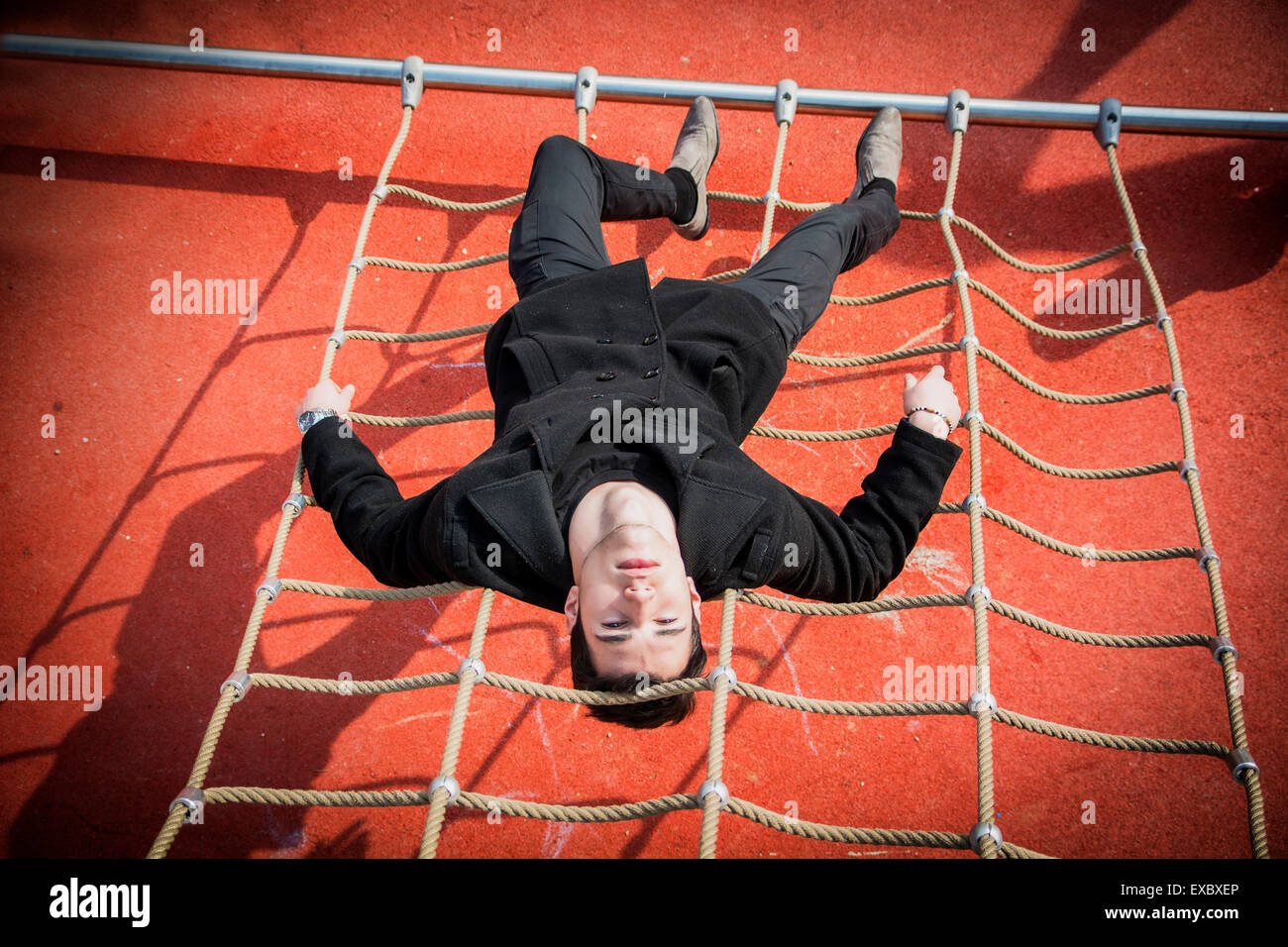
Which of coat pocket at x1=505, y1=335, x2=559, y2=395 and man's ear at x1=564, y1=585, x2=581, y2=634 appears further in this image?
coat pocket at x1=505, y1=335, x2=559, y2=395

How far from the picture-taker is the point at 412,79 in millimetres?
1951

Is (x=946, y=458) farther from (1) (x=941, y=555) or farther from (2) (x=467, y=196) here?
(2) (x=467, y=196)

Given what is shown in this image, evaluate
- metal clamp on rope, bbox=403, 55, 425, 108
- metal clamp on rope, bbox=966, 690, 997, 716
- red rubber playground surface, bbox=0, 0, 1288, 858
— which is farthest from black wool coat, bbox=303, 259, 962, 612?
metal clamp on rope, bbox=403, 55, 425, 108

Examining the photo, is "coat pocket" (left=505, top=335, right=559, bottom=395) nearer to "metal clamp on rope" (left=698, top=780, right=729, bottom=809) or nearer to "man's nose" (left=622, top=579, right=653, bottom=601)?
"man's nose" (left=622, top=579, right=653, bottom=601)

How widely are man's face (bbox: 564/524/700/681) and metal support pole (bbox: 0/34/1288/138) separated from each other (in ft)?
4.39

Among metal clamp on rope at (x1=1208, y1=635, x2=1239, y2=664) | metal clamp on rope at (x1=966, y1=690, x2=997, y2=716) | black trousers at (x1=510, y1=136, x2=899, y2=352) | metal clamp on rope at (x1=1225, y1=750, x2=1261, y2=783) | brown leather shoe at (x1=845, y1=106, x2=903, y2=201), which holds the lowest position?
metal clamp on rope at (x1=1225, y1=750, x2=1261, y2=783)

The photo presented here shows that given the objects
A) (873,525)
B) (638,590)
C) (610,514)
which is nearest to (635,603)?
(638,590)

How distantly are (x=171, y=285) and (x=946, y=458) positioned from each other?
1949 millimetres

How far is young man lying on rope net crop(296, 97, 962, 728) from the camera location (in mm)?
1154

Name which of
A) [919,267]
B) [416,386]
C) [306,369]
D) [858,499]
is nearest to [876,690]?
[858,499]

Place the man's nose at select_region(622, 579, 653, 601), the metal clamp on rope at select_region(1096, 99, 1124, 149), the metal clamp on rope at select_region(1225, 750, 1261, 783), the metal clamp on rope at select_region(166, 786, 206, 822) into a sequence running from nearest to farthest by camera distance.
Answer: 1. the man's nose at select_region(622, 579, 653, 601)
2. the metal clamp on rope at select_region(166, 786, 206, 822)
3. the metal clamp on rope at select_region(1225, 750, 1261, 783)
4. the metal clamp on rope at select_region(1096, 99, 1124, 149)

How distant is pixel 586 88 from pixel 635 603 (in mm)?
1420

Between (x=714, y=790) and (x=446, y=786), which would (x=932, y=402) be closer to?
(x=714, y=790)

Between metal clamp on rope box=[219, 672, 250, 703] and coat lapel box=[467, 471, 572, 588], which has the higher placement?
coat lapel box=[467, 471, 572, 588]
